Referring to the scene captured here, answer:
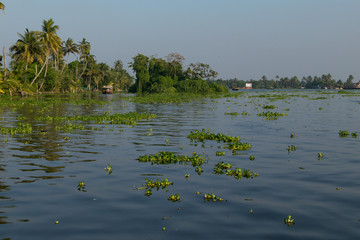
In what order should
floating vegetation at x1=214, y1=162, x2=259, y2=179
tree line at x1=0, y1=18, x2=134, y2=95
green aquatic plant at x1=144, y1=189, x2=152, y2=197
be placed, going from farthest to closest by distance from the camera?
tree line at x1=0, y1=18, x2=134, y2=95, floating vegetation at x1=214, y1=162, x2=259, y2=179, green aquatic plant at x1=144, y1=189, x2=152, y2=197

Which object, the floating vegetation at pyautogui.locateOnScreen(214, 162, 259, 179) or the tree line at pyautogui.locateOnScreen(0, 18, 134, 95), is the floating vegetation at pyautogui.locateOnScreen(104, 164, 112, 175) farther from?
the tree line at pyautogui.locateOnScreen(0, 18, 134, 95)

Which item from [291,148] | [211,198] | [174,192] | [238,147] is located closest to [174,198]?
[174,192]

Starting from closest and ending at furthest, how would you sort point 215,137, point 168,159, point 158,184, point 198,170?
point 158,184, point 198,170, point 168,159, point 215,137

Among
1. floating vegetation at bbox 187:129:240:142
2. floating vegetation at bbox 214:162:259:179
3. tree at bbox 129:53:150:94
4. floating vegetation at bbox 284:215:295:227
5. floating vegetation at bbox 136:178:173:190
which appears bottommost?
floating vegetation at bbox 284:215:295:227

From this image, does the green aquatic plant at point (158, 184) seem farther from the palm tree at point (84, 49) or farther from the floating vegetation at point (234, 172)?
the palm tree at point (84, 49)

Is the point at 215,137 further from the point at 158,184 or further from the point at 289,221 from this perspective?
the point at 289,221

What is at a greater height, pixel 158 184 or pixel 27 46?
pixel 27 46

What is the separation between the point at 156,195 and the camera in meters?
8.99

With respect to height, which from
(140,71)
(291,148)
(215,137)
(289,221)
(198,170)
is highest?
(140,71)

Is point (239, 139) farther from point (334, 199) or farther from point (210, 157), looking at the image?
point (334, 199)

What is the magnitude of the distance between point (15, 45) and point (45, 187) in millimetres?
75952

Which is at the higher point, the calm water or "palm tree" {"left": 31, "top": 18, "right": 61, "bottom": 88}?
"palm tree" {"left": 31, "top": 18, "right": 61, "bottom": 88}

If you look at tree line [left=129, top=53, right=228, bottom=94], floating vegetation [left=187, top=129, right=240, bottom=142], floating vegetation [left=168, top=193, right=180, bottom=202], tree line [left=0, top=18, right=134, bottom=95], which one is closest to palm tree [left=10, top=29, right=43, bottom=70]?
tree line [left=0, top=18, right=134, bottom=95]

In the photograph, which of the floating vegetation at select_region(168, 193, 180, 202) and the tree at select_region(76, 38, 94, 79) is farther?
the tree at select_region(76, 38, 94, 79)
